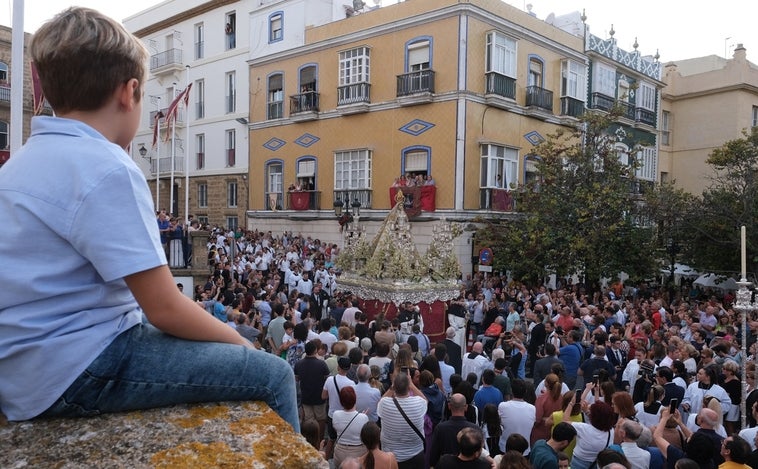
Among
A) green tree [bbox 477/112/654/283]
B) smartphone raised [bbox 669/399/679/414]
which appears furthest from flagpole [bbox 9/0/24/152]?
green tree [bbox 477/112/654/283]

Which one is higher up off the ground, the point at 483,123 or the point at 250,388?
the point at 483,123

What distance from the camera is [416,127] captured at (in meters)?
23.2

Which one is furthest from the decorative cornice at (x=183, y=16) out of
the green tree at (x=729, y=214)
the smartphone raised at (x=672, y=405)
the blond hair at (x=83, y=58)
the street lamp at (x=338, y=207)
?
the blond hair at (x=83, y=58)

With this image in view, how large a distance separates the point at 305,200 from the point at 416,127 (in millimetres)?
6452

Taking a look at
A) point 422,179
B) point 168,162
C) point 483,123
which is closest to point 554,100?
point 483,123

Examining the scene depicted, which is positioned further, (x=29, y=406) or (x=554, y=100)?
(x=554, y=100)

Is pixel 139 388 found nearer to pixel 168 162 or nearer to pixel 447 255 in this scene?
pixel 447 255

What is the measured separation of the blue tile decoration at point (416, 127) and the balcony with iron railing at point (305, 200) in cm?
530

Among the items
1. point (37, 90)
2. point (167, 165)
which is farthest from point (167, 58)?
point (37, 90)

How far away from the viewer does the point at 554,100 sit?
25609 mm

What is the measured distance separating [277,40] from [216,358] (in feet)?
93.9

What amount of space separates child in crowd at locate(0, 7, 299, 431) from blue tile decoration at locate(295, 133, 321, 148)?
25.3m

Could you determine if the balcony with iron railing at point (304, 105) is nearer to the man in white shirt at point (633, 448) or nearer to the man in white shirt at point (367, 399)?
the man in white shirt at point (367, 399)

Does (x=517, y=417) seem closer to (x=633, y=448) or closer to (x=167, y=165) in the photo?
(x=633, y=448)
